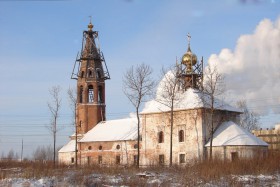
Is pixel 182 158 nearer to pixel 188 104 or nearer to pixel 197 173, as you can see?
pixel 188 104

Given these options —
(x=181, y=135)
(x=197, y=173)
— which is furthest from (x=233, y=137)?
(x=197, y=173)

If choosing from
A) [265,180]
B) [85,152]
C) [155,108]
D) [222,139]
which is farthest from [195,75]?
[265,180]

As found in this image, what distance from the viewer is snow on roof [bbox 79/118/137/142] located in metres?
44.2

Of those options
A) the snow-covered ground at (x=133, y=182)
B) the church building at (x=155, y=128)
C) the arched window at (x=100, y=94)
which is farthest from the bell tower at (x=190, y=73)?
the snow-covered ground at (x=133, y=182)

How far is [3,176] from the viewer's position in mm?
19781

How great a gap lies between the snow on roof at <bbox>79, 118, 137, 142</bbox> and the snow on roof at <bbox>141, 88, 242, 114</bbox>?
13.7 feet

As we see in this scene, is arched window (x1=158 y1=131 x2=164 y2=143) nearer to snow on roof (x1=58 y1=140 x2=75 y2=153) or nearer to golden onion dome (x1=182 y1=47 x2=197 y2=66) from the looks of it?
golden onion dome (x1=182 y1=47 x2=197 y2=66)

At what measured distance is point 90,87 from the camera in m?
51.1

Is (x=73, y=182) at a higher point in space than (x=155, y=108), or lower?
lower

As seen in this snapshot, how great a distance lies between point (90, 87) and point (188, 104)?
16.8m

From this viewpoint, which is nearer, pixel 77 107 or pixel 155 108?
pixel 155 108

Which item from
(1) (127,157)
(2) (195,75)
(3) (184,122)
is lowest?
(1) (127,157)

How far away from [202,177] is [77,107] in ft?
110

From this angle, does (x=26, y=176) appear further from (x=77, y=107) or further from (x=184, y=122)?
(x=77, y=107)
